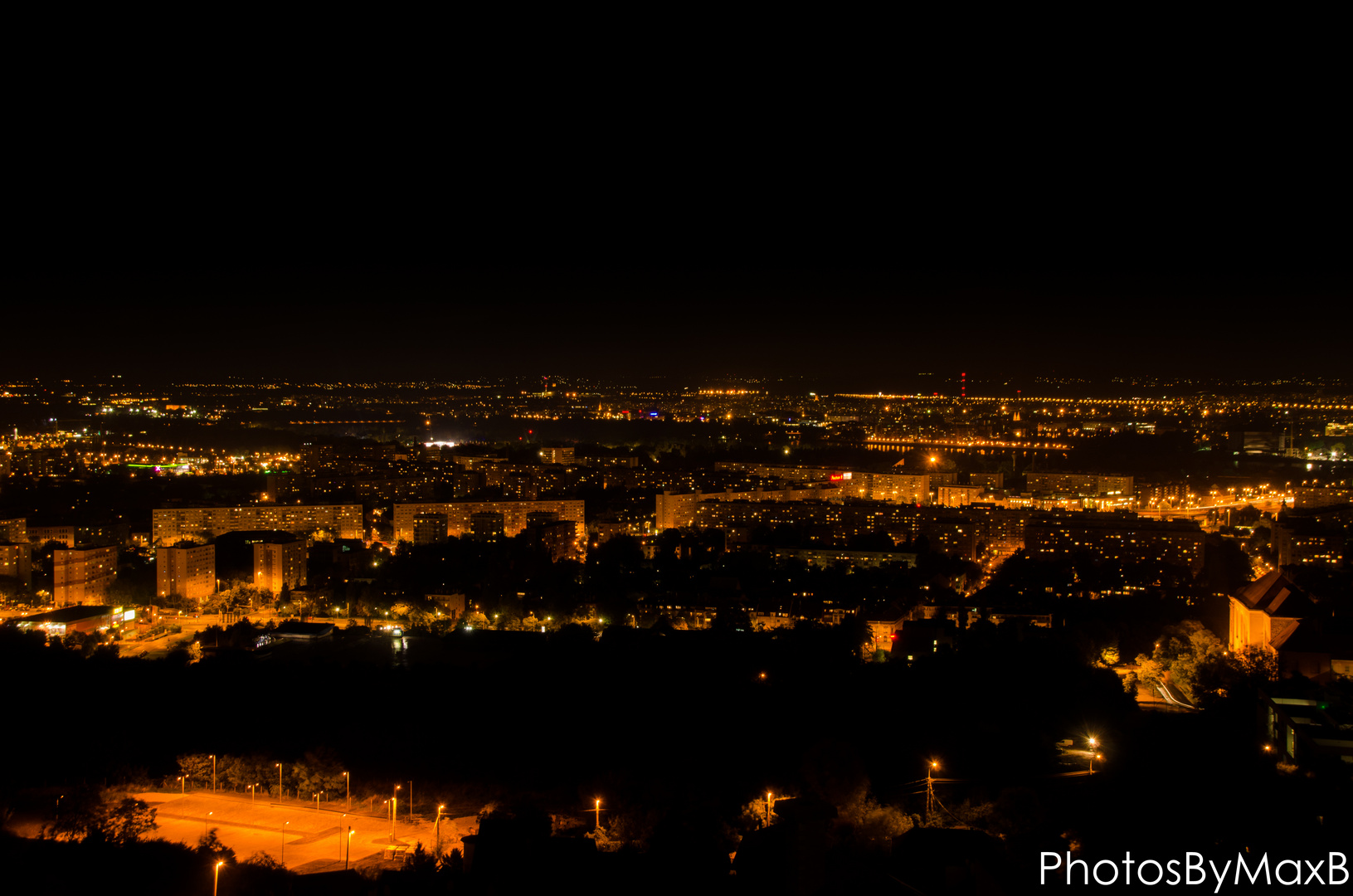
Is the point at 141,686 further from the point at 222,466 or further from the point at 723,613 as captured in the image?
the point at 222,466

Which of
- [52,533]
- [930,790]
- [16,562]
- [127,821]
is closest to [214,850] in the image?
[127,821]

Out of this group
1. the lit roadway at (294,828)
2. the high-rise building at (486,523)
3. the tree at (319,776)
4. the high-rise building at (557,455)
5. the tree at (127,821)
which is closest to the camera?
the tree at (127,821)

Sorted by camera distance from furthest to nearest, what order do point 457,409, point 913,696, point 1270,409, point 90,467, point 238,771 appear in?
point 457,409 < point 1270,409 < point 90,467 < point 913,696 < point 238,771

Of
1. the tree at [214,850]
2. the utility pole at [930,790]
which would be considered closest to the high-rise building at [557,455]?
the utility pole at [930,790]

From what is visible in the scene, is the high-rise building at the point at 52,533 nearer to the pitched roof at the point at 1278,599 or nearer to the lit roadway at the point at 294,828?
the lit roadway at the point at 294,828

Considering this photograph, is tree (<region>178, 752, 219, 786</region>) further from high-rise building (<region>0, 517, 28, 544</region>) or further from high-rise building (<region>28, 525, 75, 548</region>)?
high-rise building (<region>28, 525, 75, 548</region>)

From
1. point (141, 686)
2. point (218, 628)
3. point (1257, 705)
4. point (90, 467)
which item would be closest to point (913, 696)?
point (1257, 705)
